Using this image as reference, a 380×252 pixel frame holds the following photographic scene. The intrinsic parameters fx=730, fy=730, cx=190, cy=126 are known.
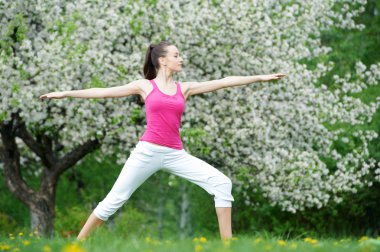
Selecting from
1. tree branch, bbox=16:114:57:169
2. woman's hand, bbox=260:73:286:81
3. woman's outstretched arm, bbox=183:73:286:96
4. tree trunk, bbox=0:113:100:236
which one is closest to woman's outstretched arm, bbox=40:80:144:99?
A: woman's outstretched arm, bbox=183:73:286:96

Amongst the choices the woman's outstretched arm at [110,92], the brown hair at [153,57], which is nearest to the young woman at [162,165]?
the woman's outstretched arm at [110,92]

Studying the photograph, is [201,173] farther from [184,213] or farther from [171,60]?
[184,213]

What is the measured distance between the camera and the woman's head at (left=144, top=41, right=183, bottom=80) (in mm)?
8109

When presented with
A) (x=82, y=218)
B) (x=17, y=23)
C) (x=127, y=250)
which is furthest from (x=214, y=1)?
(x=82, y=218)

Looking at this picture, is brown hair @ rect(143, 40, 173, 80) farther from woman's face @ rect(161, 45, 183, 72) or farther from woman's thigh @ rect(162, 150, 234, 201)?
woman's thigh @ rect(162, 150, 234, 201)

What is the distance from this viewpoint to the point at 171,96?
25.8ft

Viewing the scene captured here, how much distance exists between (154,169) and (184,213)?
26.2 m

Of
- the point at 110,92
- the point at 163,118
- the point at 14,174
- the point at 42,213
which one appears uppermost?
the point at 110,92

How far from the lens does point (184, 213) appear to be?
110 ft

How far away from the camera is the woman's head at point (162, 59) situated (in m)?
8.11

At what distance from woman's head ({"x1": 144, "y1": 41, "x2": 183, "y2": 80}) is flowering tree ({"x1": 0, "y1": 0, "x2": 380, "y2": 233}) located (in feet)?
11.9

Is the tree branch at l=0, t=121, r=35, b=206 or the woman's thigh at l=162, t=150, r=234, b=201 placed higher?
the woman's thigh at l=162, t=150, r=234, b=201

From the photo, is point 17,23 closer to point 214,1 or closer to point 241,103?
point 214,1

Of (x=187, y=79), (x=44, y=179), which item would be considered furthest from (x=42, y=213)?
(x=187, y=79)
